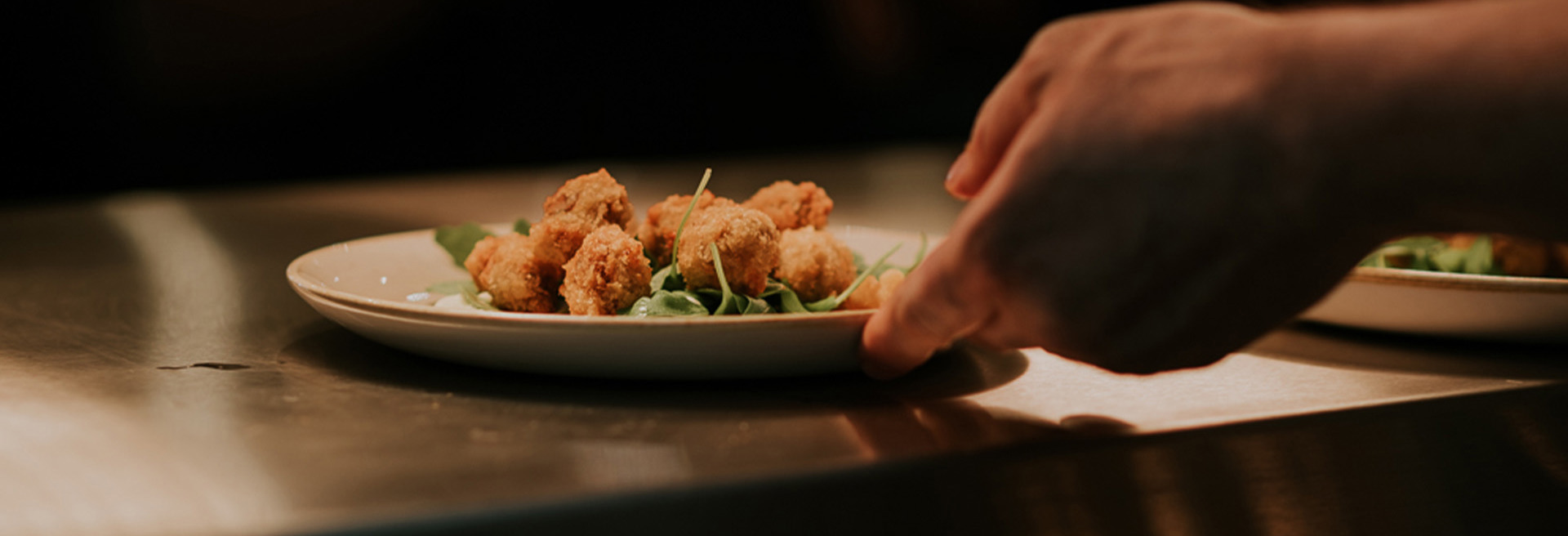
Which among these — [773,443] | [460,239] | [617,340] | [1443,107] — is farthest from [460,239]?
[1443,107]

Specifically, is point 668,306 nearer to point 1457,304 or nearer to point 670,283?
point 670,283

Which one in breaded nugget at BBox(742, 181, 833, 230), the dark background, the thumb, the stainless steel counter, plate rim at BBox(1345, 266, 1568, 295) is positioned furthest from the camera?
the dark background

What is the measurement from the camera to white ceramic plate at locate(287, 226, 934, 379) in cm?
67

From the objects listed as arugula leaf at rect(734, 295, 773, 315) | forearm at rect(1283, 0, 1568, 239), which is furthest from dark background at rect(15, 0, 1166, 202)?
forearm at rect(1283, 0, 1568, 239)

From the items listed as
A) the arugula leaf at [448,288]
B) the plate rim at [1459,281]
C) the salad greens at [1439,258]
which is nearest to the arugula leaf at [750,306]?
the arugula leaf at [448,288]

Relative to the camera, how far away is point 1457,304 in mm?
833

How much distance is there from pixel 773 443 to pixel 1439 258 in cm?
70

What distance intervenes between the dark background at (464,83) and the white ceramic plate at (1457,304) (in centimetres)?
376

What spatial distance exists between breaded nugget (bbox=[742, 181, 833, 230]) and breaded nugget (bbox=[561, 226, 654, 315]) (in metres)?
0.20

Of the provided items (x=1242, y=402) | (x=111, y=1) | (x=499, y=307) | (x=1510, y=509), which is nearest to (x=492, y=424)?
(x=499, y=307)

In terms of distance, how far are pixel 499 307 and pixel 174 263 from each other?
71 centimetres

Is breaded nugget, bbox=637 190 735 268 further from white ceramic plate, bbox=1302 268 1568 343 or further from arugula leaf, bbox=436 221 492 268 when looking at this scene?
white ceramic plate, bbox=1302 268 1568 343

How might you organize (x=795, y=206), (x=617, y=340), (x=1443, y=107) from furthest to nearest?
(x=795, y=206)
(x=617, y=340)
(x=1443, y=107)

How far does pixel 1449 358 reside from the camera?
2.68 feet
